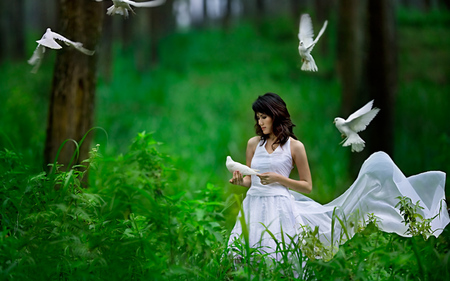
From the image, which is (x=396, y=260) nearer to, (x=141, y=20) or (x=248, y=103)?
(x=248, y=103)

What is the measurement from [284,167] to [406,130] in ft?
22.1

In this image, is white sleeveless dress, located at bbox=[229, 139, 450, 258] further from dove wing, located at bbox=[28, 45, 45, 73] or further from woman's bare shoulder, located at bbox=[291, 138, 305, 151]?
dove wing, located at bbox=[28, 45, 45, 73]

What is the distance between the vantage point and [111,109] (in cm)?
1296

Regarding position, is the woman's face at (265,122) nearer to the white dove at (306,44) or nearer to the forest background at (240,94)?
the white dove at (306,44)

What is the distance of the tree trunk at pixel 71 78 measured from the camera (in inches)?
195

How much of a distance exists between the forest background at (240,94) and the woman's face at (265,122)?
1.01 meters

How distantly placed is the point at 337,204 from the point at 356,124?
598mm

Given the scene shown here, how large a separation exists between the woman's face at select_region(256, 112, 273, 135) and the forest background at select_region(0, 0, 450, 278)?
1.01 m

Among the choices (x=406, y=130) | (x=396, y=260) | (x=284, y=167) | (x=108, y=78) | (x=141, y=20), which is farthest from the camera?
(x=141, y=20)

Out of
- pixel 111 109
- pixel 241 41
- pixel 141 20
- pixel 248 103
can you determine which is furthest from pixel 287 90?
pixel 241 41

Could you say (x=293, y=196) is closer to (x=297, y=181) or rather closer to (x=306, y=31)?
(x=297, y=181)

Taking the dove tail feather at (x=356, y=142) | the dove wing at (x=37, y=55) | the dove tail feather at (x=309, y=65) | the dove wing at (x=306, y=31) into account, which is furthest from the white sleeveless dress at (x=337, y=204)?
the dove wing at (x=37, y=55)

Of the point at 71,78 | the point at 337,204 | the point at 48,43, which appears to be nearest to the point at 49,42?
the point at 48,43

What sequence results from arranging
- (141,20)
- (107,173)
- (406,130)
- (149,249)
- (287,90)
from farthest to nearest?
(141,20) < (287,90) < (406,130) < (107,173) < (149,249)
